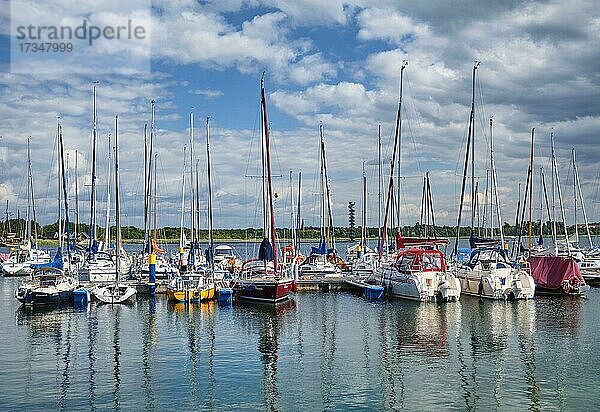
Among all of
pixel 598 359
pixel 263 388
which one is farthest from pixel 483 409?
pixel 598 359

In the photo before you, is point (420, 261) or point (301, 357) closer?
point (301, 357)

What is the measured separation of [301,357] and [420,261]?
1000 inches

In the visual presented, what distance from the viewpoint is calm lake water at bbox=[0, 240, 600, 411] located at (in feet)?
87.6

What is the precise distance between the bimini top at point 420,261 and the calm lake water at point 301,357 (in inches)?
177

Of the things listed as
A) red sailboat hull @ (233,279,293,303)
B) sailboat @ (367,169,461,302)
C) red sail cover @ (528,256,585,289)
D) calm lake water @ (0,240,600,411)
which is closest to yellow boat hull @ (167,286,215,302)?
calm lake water @ (0,240,600,411)

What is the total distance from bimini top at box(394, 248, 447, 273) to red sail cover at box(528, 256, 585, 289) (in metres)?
9.49

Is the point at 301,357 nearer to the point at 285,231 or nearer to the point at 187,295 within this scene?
the point at 187,295

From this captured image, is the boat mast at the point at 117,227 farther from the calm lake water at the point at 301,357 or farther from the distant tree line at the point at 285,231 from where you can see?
the distant tree line at the point at 285,231

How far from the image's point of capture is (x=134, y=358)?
3456cm

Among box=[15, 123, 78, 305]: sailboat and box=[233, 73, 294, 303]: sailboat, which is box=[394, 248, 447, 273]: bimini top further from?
box=[15, 123, 78, 305]: sailboat

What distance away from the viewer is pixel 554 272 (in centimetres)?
6041

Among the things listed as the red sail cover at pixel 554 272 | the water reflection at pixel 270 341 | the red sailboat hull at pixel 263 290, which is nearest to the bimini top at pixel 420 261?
the red sail cover at pixel 554 272

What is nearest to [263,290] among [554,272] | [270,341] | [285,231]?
[270,341]

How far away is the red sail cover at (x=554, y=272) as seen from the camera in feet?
196
